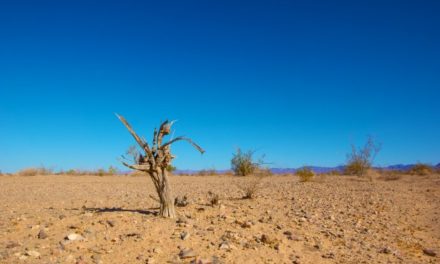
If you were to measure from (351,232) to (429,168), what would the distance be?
1976 cm

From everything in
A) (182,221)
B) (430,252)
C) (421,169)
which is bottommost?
(430,252)

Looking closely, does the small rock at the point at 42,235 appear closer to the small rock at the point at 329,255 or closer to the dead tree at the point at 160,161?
the dead tree at the point at 160,161

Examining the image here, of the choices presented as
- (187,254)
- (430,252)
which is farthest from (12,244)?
(430,252)

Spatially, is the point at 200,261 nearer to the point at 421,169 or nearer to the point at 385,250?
the point at 385,250

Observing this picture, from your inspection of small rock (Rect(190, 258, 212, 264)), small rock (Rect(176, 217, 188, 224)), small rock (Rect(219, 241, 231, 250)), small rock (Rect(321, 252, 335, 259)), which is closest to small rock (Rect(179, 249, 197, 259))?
small rock (Rect(190, 258, 212, 264))

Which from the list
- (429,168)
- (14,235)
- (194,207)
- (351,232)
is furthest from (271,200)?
(429,168)

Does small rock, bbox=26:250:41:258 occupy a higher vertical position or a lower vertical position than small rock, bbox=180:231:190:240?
lower

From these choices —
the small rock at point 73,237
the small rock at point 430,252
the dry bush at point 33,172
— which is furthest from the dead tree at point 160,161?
the dry bush at point 33,172

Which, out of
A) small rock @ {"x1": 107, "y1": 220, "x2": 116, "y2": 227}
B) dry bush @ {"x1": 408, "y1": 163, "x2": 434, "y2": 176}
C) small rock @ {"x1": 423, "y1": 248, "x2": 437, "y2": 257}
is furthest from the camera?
dry bush @ {"x1": 408, "y1": 163, "x2": 434, "y2": 176}

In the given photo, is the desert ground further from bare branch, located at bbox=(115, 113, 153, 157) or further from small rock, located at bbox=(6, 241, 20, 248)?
bare branch, located at bbox=(115, 113, 153, 157)

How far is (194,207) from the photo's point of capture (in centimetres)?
763

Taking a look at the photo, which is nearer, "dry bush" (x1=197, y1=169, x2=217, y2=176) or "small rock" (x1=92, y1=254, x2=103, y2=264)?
"small rock" (x1=92, y1=254, x2=103, y2=264)

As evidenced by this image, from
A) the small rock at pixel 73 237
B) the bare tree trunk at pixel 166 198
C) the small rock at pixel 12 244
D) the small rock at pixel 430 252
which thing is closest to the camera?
the small rock at pixel 12 244

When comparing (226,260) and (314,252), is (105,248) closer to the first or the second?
(226,260)
